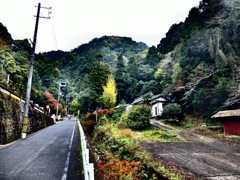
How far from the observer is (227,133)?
17.6 m

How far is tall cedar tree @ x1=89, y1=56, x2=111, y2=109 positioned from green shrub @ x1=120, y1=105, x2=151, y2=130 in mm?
12672

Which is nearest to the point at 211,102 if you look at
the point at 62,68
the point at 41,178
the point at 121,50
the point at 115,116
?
the point at 115,116

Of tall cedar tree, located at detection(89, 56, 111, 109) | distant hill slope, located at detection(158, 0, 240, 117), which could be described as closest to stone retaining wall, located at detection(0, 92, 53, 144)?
distant hill slope, located at detection(158, 0, 240, 117)

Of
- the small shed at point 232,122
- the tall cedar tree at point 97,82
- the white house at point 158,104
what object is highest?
the tall cedar tree at point 97,82

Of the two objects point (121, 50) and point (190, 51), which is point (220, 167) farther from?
point (121, 50)

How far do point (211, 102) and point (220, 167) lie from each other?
15.4 meters

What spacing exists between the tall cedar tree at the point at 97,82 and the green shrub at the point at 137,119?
12.7 meters

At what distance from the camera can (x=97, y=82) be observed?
1384 inches

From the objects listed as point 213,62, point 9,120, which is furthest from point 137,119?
point 9,120

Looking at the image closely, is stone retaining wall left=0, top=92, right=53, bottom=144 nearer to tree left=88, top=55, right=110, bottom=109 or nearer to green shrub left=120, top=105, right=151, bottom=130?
green shrub left=120, top=105, right=151, bottom=130

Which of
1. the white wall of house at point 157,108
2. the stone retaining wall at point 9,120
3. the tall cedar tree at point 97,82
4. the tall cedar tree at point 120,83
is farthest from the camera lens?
the tall cedar tree at point 120,83

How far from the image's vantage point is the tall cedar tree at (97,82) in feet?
111

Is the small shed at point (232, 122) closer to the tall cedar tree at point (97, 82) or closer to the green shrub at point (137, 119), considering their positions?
the green shrub at point (137, 119)

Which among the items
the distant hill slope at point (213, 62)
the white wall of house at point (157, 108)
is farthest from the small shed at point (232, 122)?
the white wall of house at point (157, 108)
